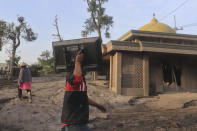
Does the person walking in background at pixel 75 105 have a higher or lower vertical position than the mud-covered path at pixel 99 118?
higher

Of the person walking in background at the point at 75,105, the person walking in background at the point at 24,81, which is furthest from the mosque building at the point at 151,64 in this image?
the person walking in background at the point at 75,105

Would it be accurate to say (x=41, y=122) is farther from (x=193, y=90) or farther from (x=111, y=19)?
(x=111, y=19)

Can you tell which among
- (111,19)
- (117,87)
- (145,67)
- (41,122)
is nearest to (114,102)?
(117,87)

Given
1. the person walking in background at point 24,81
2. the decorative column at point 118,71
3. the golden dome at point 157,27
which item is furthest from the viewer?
the golden dome at point 157,27

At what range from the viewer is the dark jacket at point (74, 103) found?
211 cm

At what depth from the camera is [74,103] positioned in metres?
2.14

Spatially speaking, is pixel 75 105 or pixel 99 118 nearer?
pixel 75 105

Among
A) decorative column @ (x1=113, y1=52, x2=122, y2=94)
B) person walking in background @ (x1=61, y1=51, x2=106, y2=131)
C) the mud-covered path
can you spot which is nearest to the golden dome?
decorative column @ (x1=113, y1=52, x2=122, y2=94)

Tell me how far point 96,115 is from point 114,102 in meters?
2.28

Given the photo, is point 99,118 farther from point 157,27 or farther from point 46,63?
point 46,63

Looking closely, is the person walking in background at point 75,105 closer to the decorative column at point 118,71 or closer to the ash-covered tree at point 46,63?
the decorative column at point 118,71

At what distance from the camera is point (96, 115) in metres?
7.50

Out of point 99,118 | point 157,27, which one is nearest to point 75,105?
point 99,118

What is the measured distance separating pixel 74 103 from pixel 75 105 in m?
0.02
